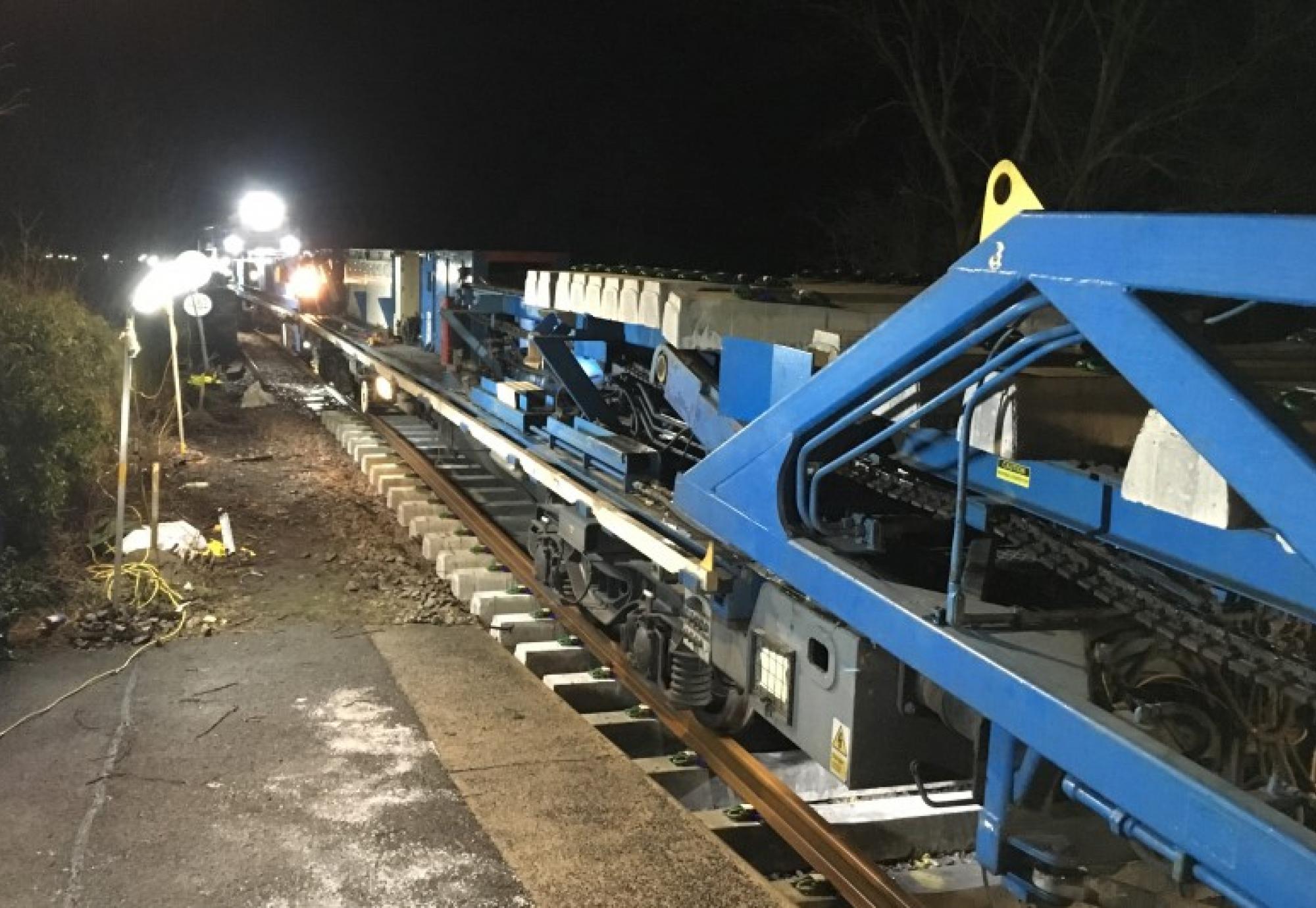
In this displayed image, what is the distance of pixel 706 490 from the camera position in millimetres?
5219

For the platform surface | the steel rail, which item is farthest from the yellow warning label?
the platform surface

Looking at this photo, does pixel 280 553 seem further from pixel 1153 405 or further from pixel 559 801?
pixel 1153 405

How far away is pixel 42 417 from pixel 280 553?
216 cm

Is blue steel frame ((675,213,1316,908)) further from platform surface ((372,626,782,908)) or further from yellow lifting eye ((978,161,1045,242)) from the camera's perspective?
platform surface ((372,626,782,908))

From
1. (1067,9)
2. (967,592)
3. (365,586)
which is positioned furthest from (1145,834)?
(1067,9)

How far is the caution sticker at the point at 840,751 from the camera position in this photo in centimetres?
454

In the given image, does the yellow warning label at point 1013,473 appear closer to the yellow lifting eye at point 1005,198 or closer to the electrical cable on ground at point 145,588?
the yellow lifting eye at point 1005,198

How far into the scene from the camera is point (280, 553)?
973 cm

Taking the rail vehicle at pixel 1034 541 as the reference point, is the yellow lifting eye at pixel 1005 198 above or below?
above

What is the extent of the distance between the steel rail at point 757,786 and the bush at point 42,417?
3.65 m

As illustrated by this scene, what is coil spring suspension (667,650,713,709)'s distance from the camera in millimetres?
6082

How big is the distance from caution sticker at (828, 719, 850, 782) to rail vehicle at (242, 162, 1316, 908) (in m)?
0.01

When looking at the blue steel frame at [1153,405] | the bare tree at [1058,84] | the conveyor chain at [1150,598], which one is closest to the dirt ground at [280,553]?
the conveyor chain at [1150,598]

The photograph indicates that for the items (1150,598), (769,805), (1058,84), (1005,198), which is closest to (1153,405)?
(1005,198)
